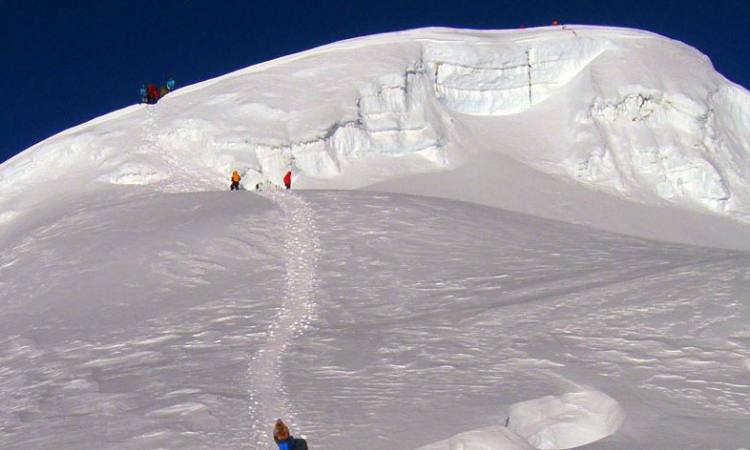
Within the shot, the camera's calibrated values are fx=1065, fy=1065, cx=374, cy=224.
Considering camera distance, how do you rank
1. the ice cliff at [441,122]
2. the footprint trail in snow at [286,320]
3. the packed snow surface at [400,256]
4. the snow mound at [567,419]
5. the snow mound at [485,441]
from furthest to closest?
the ice cliff at [441,122], the packed snow surface at [400,256], the footprint trail in snow at [286,320], the snow mound at [567,419], the snow mound at [485,441]

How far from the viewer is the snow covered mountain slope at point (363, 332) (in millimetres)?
12930

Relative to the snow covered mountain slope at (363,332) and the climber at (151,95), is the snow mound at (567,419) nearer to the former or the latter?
the snow covered mountain slope at (363,332)

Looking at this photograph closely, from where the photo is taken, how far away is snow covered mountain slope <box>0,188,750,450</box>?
42.4ft

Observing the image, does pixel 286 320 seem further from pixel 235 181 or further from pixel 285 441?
pixel 235 181

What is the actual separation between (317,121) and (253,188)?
3637mm

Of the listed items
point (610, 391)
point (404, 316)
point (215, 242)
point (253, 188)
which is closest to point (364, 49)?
point (253, 188)

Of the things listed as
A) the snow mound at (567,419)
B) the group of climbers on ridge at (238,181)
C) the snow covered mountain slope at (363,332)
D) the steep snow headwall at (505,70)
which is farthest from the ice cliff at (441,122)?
the snow mound at (567,419)

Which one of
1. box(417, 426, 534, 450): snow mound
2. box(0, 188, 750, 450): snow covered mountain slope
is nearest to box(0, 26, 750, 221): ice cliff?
box(0, 188, 750, 450): snow covered mountain slope

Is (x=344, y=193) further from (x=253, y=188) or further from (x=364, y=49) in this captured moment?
(x=364, y=49)

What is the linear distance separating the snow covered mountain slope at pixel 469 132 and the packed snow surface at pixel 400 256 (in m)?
0.11

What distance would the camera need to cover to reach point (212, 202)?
3017 cm

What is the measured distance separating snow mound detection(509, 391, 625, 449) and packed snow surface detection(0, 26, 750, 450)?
1.6 inches

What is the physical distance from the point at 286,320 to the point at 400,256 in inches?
235

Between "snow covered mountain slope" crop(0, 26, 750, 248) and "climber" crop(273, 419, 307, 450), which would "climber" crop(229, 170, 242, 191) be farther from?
"climber" crop(273, 419, 307, 450)
